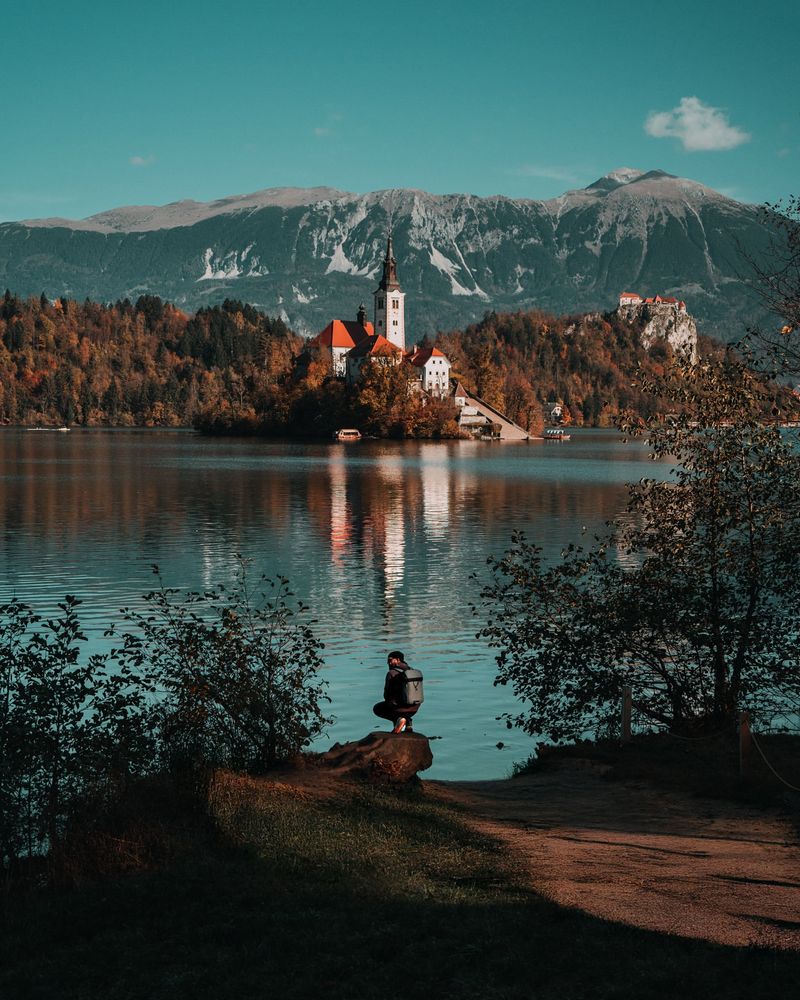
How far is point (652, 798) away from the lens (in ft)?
56.0

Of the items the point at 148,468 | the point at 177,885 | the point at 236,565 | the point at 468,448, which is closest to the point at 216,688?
the point at 177,885

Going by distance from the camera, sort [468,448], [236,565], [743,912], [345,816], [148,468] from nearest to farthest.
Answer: [743,912], [345,816], [236,565], [148,468], [468,448]

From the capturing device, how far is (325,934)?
1052 centimetres

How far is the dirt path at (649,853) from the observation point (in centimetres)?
1126

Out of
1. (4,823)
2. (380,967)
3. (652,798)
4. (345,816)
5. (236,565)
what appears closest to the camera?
(380,967)

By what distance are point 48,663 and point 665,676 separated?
11654 millimetres

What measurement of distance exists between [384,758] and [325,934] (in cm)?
621

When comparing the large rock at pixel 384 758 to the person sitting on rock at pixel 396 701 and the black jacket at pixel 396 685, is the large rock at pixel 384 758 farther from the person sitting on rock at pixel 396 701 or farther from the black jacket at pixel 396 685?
the black jacket at pixel 396 685

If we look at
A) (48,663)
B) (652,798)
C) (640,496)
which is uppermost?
(640,496)

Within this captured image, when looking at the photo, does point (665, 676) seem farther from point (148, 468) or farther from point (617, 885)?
point (148, 468)

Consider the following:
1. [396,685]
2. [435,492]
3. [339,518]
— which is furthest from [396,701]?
[435,492]

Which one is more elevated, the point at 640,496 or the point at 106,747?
the point at 640,496

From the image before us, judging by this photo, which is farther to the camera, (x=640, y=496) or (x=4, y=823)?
(x=640, y=496)

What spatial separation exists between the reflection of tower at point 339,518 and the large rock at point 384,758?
32.8 m
